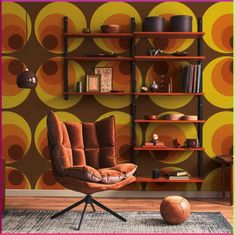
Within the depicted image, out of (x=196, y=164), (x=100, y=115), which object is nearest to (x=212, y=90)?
(x=196, y=164)

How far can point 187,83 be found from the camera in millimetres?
5555

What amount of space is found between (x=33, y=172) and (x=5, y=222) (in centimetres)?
149

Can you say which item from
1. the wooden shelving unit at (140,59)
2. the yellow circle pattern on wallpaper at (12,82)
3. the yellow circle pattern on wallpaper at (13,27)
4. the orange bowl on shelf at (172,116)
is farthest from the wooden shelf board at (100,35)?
the orange bowl on shelf at (172,116)

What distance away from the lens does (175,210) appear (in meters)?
4.18

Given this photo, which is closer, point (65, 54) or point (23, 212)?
point (23, 212)

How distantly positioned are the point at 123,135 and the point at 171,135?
57 cm

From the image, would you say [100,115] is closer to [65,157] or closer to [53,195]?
[53,195]

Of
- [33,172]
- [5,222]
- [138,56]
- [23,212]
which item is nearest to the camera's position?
[5,222]

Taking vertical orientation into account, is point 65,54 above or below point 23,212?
above

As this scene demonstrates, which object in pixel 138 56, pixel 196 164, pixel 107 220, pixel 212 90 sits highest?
pixel 138 56

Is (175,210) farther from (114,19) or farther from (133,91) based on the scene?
(114,19)

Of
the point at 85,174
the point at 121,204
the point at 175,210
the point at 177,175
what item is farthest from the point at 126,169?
the point at 177,175

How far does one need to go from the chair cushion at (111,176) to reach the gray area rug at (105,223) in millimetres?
397

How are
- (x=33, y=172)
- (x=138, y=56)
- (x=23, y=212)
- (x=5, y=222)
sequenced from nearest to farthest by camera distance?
1. (x=5, y=222)
2. (x=23, y=212)
3. (x=138, y=56)
4. (x=33, y=172)
